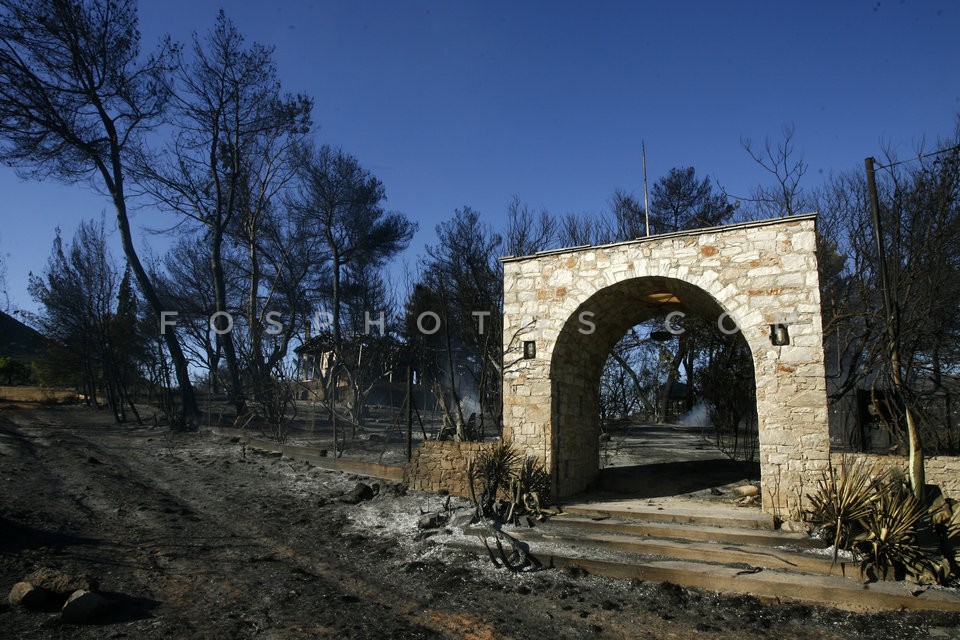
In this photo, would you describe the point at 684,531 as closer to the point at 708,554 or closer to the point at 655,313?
the point at 708,554

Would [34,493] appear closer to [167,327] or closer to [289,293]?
[167,327]

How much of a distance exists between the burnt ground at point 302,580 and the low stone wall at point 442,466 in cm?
32

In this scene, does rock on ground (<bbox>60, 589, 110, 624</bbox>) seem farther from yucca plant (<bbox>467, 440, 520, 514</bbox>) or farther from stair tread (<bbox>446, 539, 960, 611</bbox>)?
yucca plant (<bbox>467, 440, 520, 514</bbox>)

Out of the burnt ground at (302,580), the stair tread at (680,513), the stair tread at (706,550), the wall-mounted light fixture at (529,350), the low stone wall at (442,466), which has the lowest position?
the burnt ground at (302,580)

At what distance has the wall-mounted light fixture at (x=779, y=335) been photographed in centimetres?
720

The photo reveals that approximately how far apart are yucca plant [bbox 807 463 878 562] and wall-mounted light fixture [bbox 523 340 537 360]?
3.91m

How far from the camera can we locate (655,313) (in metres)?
10.1

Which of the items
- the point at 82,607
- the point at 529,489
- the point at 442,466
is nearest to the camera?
the point at 82,607

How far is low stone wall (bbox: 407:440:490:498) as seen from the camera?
8859mm

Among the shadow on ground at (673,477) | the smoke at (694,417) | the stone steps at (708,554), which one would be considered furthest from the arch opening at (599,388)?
the smoke at (694,417)

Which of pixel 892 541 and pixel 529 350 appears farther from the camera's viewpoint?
pixel 529 350

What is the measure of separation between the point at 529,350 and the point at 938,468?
5007 millimetres

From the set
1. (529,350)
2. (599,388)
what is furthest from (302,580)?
(599,388)

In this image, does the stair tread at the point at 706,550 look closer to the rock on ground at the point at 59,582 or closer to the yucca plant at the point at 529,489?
the yucca plant at the point at 529,489
